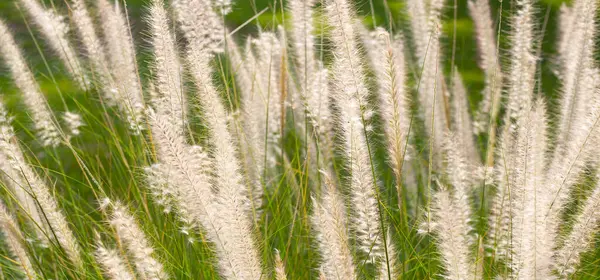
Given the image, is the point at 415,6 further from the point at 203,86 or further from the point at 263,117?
the point at 203,86

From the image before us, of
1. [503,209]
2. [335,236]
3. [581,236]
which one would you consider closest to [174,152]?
[335,236]

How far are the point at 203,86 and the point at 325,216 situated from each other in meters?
0.45

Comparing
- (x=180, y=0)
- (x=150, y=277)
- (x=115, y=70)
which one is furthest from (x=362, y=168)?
(x=115, y=70)

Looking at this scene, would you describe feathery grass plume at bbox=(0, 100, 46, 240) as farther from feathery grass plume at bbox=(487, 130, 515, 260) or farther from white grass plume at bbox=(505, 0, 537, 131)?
white grass plume at bbox=(505, 0, 537, 131)

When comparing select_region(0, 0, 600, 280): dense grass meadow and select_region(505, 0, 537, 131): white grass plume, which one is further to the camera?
select_region(505, 0, 537, 131): white grass plume

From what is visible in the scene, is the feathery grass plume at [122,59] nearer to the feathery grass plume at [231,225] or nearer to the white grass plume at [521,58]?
the feathery grass plume at [231,225]

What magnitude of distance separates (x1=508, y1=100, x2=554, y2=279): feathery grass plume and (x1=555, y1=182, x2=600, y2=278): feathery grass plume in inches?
2.0

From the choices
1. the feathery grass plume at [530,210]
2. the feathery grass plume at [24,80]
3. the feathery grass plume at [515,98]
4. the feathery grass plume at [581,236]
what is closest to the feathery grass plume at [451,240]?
the feathery grass plume at [530,210]

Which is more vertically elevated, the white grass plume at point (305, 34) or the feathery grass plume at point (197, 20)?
the feathery grass plume at point (197, 20)

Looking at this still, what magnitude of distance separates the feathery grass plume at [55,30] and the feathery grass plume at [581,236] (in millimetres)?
1674

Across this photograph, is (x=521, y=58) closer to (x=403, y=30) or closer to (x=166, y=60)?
(x=166, y=60)

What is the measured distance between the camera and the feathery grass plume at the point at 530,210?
1662mm

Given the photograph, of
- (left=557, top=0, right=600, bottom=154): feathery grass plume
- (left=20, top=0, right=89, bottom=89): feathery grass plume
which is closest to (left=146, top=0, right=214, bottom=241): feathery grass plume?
(left=20, top=0, right=89, bottom=89): feathery grass plume

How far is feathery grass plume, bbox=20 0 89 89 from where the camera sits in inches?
103
